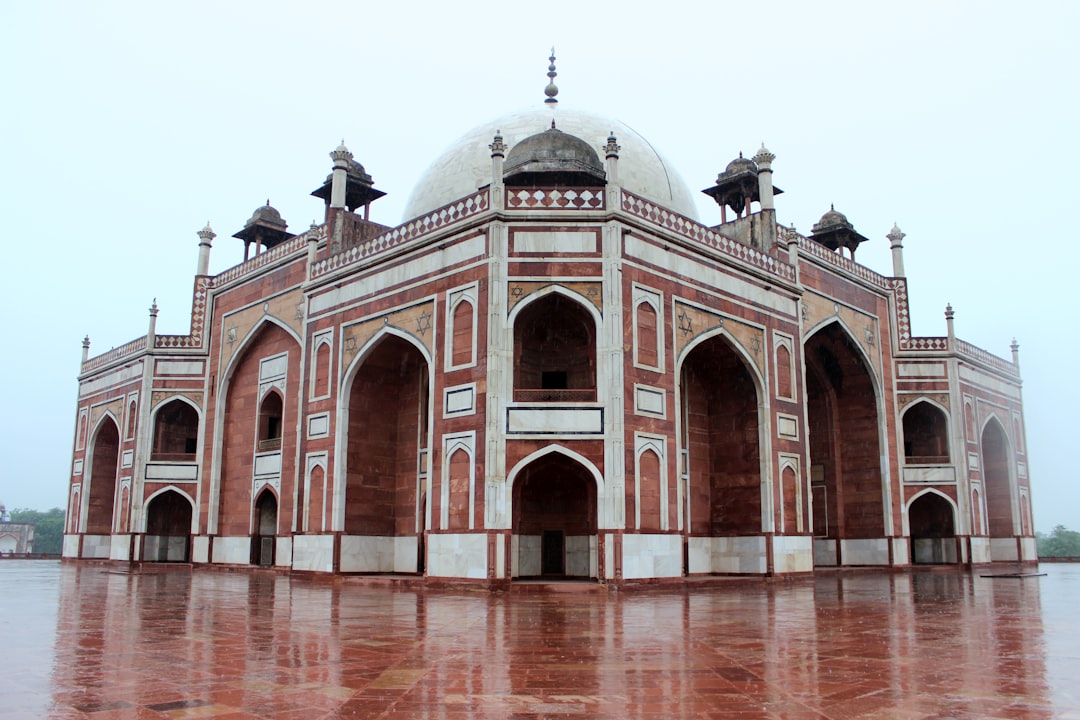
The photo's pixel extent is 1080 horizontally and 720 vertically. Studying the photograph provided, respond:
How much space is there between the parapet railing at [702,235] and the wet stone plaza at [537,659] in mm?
7629

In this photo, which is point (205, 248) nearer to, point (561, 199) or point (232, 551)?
point (232, 551)

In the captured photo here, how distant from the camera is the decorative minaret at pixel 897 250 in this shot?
1050 inches

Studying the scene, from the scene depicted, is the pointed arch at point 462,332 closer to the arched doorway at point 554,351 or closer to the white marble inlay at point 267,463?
the arched doorway at point 554,351

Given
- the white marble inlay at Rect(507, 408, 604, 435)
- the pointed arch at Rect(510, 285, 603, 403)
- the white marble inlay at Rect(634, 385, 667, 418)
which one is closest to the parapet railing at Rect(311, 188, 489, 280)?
the pointed arch at Rect(510, 285, 603, 403)

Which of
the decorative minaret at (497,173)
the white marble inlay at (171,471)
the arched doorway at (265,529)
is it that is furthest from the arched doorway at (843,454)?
the white marble inlay at (171,471)

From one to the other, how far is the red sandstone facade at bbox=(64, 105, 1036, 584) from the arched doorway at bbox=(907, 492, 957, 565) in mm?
67

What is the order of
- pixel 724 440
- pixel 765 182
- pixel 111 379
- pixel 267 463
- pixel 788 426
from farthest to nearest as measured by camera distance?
pixel 111 379
pixel 267 463
pixel 765 182
pixel 724 440
pixel 788 426

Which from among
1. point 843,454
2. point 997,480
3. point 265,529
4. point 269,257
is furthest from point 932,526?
point 269,257

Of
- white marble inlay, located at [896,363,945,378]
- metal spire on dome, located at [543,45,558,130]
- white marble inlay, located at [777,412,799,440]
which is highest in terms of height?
metal spire on dome, located at [543,45,558,130]

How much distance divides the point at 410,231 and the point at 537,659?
504 inches

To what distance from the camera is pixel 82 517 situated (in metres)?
29.6

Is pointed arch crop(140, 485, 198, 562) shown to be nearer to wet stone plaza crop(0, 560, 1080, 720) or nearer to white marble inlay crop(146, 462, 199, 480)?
white marble inlay crop(146, 462, 199, 480)

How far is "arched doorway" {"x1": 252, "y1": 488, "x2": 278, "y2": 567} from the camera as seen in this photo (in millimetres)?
22703

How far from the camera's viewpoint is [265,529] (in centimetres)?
2308
